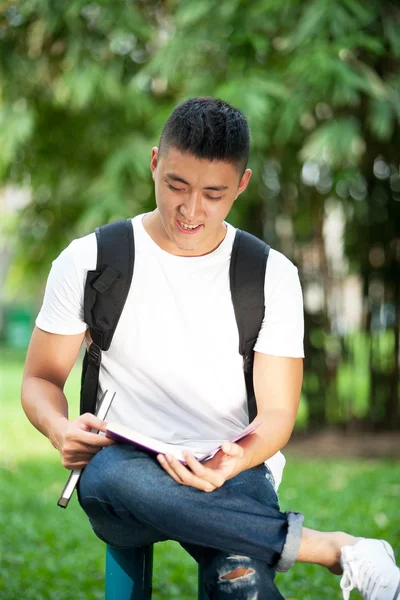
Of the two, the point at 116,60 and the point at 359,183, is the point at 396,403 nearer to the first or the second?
the point at 359,183

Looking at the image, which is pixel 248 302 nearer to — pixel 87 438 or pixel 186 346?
pixel 186 346

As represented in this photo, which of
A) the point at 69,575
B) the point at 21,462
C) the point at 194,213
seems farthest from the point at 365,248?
the point at 194,213

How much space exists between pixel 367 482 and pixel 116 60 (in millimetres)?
3328

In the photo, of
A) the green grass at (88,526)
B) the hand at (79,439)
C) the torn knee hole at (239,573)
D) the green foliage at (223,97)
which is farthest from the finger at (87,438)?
the green foliage at (223,97)

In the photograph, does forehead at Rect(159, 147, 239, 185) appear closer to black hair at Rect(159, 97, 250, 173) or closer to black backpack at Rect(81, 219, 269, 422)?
black hair at Rect(159, 97, 250, 173)

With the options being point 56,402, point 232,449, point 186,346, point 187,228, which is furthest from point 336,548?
point 187,228

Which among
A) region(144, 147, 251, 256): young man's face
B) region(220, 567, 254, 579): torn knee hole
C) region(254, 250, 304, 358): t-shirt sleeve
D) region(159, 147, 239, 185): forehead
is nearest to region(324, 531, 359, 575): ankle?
region(220, 567, 254, 579): torn knee hole

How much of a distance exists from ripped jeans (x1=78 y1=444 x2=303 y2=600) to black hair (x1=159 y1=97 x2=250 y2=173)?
790 millimetres

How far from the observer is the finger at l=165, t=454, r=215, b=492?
202cm

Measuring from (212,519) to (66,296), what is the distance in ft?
2.36

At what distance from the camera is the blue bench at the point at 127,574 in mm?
2375

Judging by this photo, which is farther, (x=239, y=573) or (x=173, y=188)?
(x=173, y=188)

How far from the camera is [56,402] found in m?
2.30

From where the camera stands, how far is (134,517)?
6.91ft
